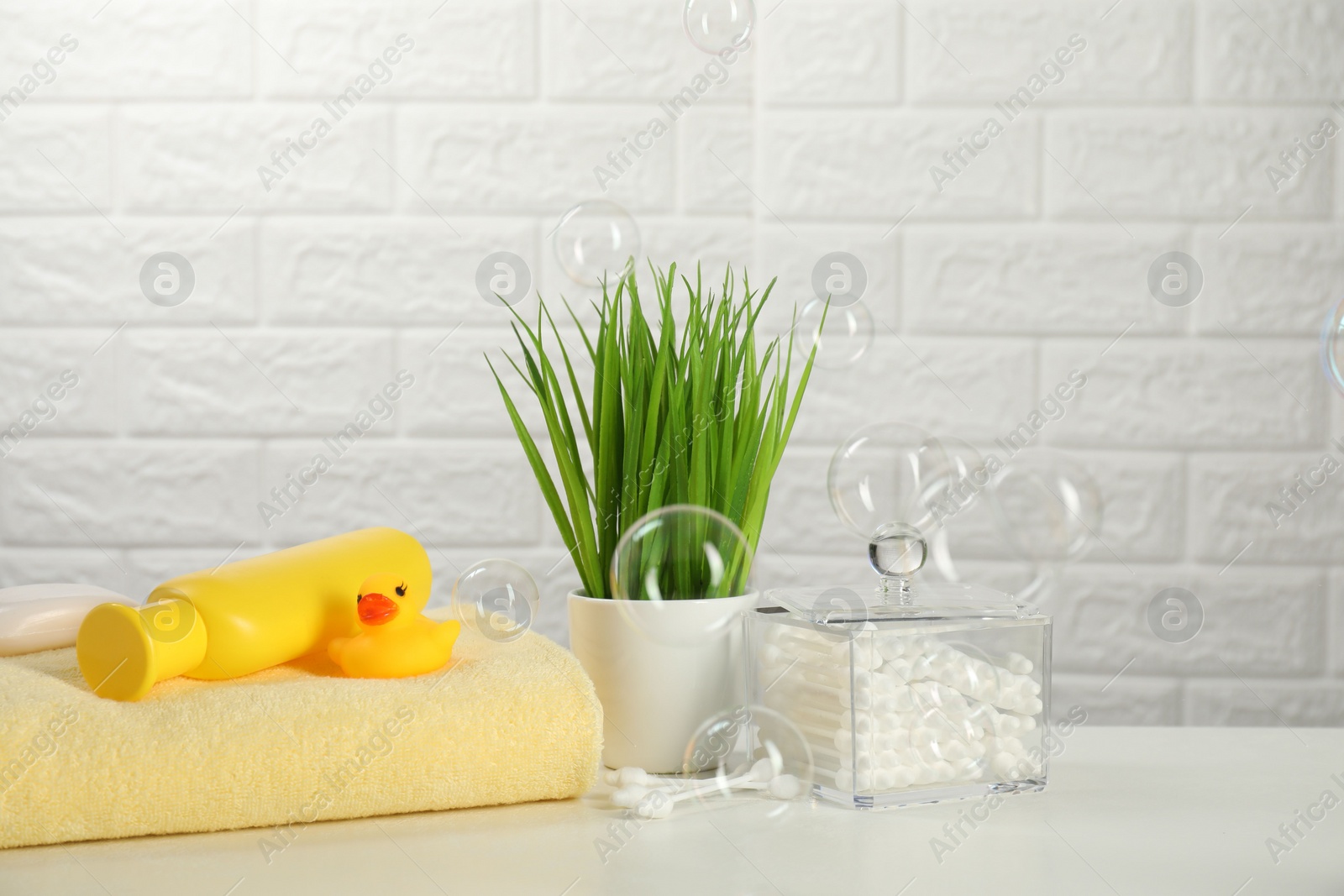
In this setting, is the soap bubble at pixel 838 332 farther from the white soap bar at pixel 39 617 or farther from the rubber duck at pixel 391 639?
the white soap bar at pixel 39 617

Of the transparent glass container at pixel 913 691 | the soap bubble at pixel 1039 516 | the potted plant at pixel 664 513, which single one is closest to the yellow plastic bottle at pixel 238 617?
the potted plant at pixel 664 513

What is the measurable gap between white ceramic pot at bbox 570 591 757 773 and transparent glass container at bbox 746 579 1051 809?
0.14ft

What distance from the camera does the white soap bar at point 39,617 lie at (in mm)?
719

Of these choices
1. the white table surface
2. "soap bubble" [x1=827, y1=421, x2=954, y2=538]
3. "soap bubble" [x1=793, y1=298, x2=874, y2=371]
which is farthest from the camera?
"soap bubble" [x1=793, y1=298, x2=874, y2=371]

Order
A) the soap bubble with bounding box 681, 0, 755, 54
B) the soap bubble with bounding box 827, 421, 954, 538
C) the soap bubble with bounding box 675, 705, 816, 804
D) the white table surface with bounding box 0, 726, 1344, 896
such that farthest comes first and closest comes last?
the soap bubble with bounding box 681, 0, 755, 54, the soap bubble with bounding box 827, 421, 954, 538, the soap bubble with bounding box 675, 705, 816, 804, the white table surface with bounding box 0, 726, 1344, 896

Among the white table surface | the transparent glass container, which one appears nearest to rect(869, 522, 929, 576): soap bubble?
the transparent glass container

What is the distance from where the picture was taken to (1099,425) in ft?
4.10

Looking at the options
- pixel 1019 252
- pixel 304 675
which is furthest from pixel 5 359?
pixel 1019 252

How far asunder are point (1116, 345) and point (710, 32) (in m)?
0.57

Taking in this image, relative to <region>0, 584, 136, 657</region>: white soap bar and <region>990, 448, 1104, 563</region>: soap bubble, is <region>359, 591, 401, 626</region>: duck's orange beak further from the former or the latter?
<region>990, 448, 1104, 563</region>: soap bubble

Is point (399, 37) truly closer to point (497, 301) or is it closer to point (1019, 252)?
point (497, 301)

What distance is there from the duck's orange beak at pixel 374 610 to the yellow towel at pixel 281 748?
0.04 m

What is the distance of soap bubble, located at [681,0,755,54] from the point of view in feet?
3.59

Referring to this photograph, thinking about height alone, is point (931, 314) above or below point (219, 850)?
above
